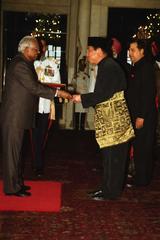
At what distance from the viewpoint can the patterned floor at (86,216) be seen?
171 inches

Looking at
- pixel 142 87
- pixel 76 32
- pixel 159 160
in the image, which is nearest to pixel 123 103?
pixel 142 87

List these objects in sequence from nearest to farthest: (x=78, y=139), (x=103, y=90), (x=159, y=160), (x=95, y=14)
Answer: (x=103, y=90) → (x=159, y=160) → (x=78, y=139) → (x=95, y=14)

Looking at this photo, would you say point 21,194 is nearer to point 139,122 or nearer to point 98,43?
point 139,122

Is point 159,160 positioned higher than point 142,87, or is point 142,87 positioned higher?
point 142,87

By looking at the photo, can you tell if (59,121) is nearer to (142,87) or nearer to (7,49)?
(7,49)

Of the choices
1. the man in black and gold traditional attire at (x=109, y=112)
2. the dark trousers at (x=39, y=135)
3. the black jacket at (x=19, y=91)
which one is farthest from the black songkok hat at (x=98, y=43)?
the dark trousers at (x=39, y=135)

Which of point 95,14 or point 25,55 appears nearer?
point 25,55

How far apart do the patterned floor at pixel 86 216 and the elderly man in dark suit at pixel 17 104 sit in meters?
0.60

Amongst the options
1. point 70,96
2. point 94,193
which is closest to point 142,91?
point 70,96

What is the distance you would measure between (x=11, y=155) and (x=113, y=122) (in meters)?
1.16

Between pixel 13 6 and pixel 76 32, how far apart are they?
5.15ft

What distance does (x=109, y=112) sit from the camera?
517 centimetres

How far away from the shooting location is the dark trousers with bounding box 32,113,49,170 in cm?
645

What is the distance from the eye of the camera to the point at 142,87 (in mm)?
5887
